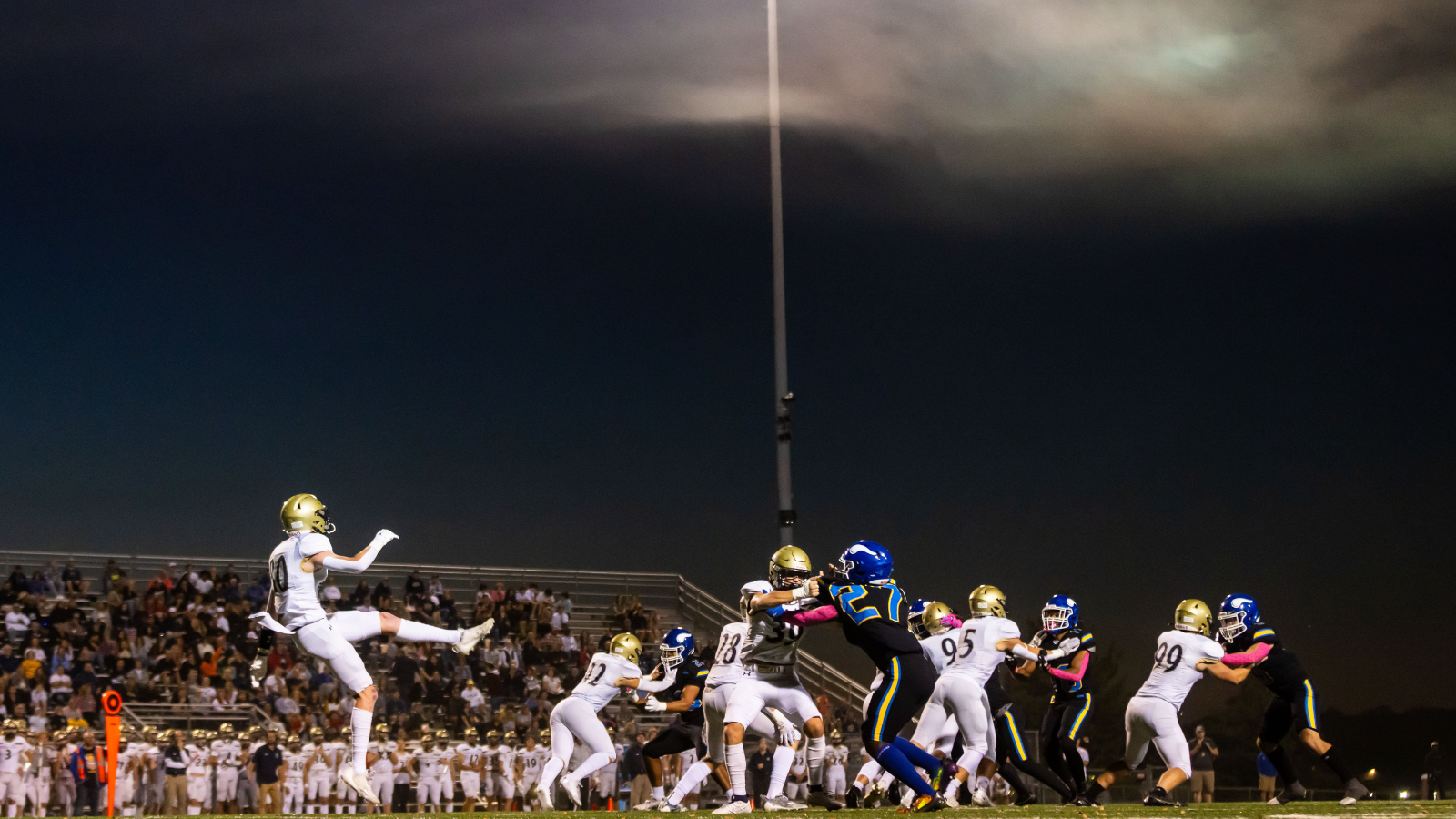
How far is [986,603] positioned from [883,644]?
3898 millimetres

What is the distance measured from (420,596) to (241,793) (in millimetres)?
6580

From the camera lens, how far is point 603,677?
14.2 m

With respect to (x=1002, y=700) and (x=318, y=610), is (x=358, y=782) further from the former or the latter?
(x=1002, y=700)

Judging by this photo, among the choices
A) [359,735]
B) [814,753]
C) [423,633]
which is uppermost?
[423,633]

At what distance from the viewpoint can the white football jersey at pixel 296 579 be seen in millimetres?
10633

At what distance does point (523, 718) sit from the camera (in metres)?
24.6

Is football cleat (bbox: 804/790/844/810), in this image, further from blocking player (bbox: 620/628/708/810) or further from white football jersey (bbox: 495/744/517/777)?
white football jersey (bbox: 495/744/517/777)

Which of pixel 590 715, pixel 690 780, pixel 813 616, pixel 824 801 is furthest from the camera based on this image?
pixel 590 715

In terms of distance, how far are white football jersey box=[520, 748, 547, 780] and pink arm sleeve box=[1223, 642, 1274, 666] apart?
1328 cm

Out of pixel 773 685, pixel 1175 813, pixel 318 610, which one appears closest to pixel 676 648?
pixel 773 685

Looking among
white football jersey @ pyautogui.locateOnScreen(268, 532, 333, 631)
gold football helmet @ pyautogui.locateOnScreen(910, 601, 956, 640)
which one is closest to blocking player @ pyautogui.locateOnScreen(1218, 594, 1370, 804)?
gold football helmet @ pyautogui.locateOnScreen(910, 601, 956, 640)

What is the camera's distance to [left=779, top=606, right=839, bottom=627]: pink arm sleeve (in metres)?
10.5

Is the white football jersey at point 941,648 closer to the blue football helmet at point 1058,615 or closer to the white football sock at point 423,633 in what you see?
the blue football helmet at point 1058,615

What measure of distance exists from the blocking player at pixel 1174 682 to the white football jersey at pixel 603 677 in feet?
16.8
